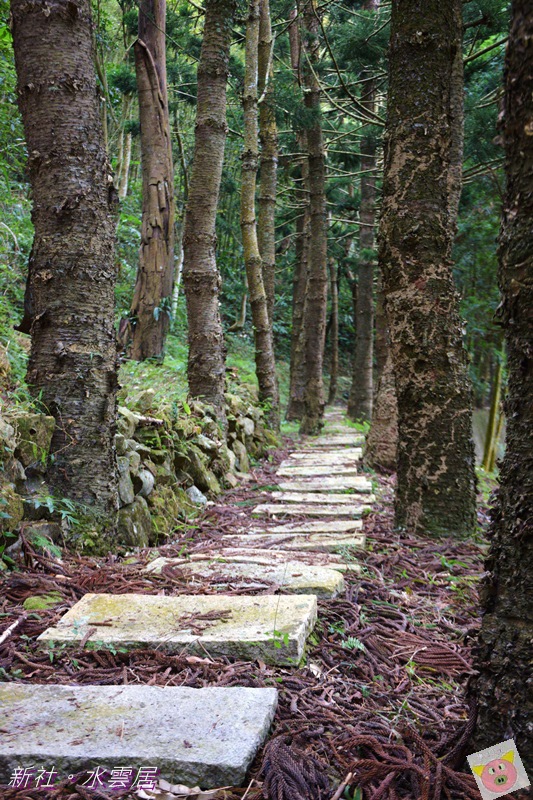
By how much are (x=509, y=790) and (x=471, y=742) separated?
0.55 ft

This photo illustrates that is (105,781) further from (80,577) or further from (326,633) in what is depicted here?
(80,577)

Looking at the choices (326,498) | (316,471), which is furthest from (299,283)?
(326,498)

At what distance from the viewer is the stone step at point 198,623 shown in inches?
90.4

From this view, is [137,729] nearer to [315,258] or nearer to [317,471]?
[317,471]

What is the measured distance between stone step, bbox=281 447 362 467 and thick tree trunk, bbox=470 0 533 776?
20.2 feet

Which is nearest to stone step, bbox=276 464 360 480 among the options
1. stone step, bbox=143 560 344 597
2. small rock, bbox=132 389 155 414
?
small rock, bbox=132 389 155 414

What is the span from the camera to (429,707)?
207 centimetres

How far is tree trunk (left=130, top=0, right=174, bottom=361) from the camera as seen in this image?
360 inches

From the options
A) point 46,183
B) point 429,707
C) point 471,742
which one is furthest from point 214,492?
point 471,742

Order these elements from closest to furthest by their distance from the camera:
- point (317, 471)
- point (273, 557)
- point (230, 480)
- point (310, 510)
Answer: point (273, 557) < point (310, 510) < point (230, 480) < point (317, 471)

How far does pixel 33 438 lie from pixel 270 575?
1495 millimetres

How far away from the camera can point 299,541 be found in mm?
4184

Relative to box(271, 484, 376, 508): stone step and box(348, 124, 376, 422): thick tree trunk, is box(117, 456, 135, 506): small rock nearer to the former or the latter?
box(271, 484, 376, 508): stone step

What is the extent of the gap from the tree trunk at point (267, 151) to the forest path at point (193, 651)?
794cm
